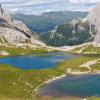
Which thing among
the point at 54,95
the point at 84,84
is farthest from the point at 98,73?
the point at 54,95

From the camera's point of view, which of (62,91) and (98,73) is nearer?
(62,91)

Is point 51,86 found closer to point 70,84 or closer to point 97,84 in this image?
point 70,84

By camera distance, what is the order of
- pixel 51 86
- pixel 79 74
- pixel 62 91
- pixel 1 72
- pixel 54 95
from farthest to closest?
pixel 79 74, pixel 1 72, pixel 51 86, pixel 62 91, pixel 54 95

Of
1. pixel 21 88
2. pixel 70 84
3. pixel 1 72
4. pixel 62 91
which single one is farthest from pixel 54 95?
pixel 1 72

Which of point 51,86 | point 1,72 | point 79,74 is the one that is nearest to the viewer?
point 51,86

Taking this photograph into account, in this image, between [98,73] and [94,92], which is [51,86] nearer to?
[94,92]

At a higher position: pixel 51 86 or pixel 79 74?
pixel 51 86
